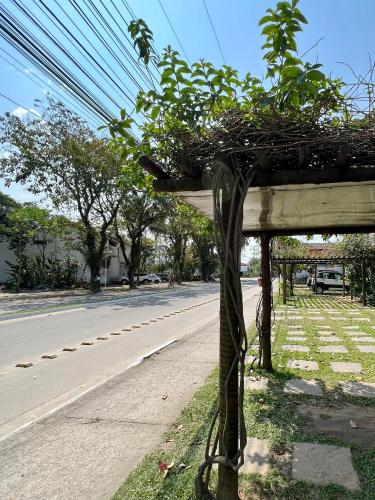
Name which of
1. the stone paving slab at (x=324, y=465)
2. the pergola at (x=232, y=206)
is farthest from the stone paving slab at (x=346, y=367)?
the pergola at (x=232, y=206)

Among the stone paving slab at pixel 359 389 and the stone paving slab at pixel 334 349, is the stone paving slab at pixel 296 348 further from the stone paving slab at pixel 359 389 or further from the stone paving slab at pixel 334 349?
the stone paving slab at pixel 359 389

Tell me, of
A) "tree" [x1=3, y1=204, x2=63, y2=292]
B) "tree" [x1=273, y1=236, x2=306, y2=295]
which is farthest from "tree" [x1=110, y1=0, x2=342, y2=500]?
"tree" [x1=3, y1=204, x2=63, y2=292]

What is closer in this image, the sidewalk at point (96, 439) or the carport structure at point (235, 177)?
the carport structure at point (235, 177)

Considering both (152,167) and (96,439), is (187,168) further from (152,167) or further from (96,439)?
(96,439)

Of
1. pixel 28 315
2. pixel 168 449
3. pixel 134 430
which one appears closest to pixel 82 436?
pixel 134 430

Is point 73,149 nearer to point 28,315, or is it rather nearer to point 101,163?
point 101,163

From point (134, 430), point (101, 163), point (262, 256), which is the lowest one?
point (134, 430)

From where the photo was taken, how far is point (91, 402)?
5.23 metres

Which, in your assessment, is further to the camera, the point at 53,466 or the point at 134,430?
the point at 134,430

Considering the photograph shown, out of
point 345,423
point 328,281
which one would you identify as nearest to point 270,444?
point 345,423

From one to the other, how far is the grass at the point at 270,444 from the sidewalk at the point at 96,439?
0.60 ft

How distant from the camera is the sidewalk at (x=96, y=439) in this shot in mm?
3279

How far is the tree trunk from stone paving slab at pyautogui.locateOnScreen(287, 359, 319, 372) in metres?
3.99

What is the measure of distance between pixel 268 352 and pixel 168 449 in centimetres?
300
